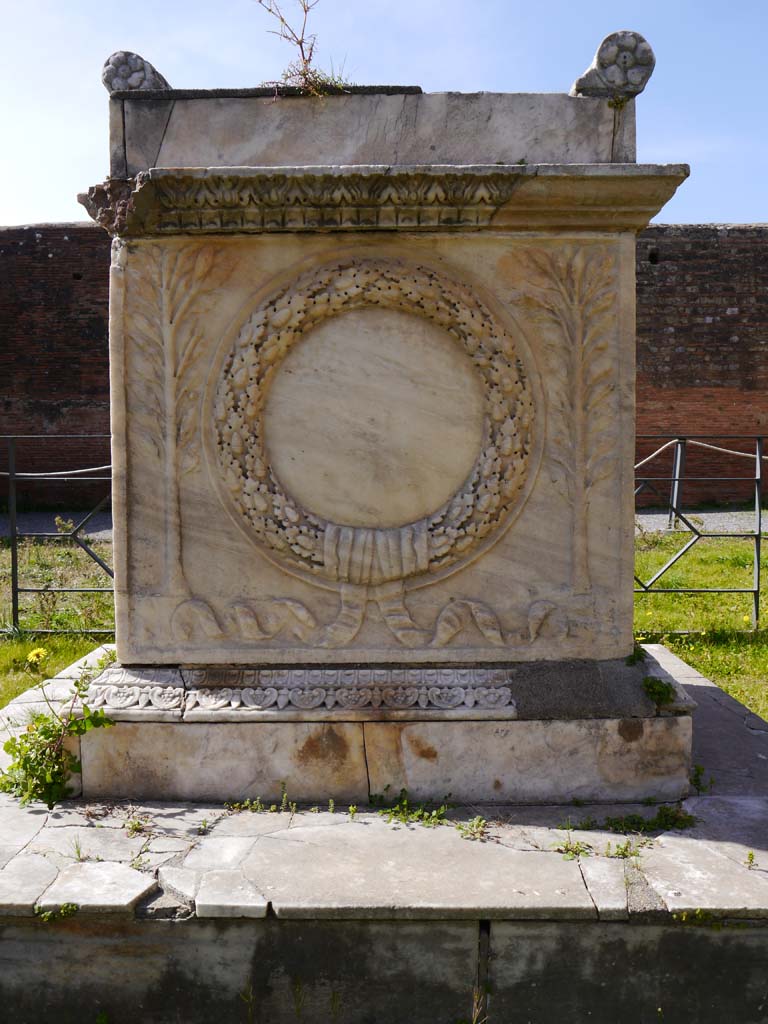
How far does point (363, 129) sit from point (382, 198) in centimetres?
29

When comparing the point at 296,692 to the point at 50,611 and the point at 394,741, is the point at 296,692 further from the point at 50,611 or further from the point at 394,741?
the point at 50,611

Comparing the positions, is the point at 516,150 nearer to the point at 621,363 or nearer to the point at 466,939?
the point at 621,363

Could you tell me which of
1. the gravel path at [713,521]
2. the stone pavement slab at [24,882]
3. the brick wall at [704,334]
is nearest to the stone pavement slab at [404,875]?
the stone pavement slab at [24,882]

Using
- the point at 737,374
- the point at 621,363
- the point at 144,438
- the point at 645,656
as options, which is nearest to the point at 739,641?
the point at 645,656

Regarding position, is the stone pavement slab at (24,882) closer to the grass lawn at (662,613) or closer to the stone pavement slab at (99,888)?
the stone pavement slab at (99,888)

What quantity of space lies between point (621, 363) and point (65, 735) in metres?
2.12

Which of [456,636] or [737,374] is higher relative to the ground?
[737,374]

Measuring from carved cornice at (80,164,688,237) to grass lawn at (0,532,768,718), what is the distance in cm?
247

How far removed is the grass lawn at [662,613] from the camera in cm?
451

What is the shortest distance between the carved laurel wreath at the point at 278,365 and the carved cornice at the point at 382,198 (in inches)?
6.8

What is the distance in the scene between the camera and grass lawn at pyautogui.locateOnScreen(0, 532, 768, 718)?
4.51 m

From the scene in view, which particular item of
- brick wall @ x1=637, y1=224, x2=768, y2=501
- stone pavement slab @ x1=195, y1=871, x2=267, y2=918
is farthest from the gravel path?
stone pavement slab @ x1=195, y1=871, x2=267, y2=918

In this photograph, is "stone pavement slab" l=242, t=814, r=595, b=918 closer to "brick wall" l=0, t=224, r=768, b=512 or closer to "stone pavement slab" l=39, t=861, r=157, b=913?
"stone pavement slab" l=39, t=861, r=157, b=913

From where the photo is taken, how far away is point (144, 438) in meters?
2.70
